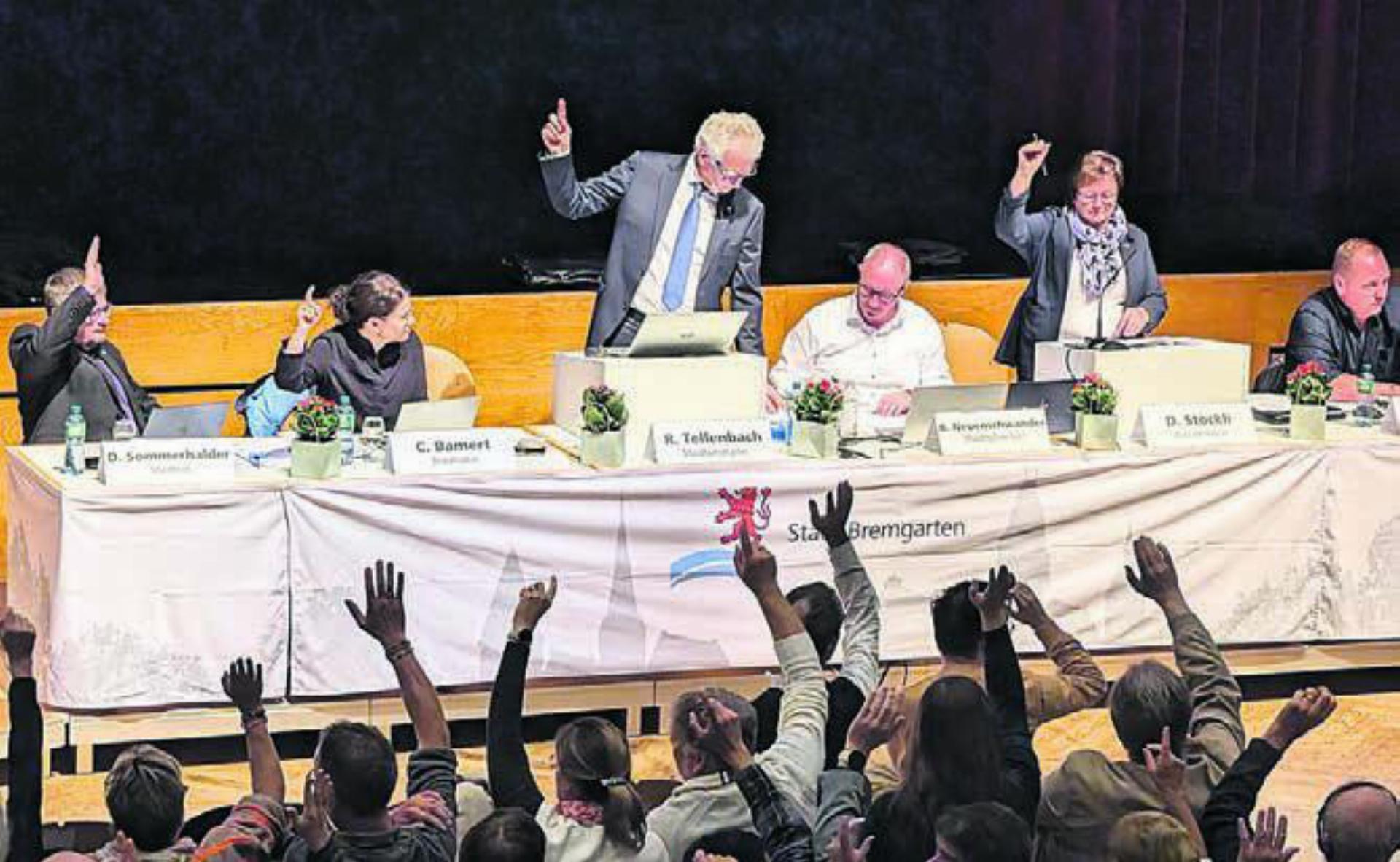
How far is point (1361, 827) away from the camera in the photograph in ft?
11.8

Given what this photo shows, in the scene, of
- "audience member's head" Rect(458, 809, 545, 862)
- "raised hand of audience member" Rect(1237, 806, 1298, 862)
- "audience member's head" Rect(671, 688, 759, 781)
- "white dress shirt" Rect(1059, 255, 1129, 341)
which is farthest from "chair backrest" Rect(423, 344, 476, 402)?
"raised hand of audience member" Rect(1237, 806, 1298, 862)

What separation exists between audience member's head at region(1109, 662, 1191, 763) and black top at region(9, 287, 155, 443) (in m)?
3.21

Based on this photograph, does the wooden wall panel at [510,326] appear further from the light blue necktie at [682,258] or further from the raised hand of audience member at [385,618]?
the raised hand of audience member at [385,618]

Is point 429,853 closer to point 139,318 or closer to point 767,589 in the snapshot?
point 767,589

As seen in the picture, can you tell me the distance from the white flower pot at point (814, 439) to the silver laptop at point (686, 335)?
0.29 m

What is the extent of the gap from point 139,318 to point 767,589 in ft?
14.3

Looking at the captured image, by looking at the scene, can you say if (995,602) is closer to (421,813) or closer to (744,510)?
(421,813)

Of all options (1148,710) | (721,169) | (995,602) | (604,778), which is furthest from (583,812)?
(721,169)

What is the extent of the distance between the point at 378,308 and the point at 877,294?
1.49 metres

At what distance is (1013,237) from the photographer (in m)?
7.37

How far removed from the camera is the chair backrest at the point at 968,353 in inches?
321

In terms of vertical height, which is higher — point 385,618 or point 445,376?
point 445,376

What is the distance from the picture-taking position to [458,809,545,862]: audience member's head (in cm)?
338

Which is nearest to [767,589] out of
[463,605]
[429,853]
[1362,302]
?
[429,853]
